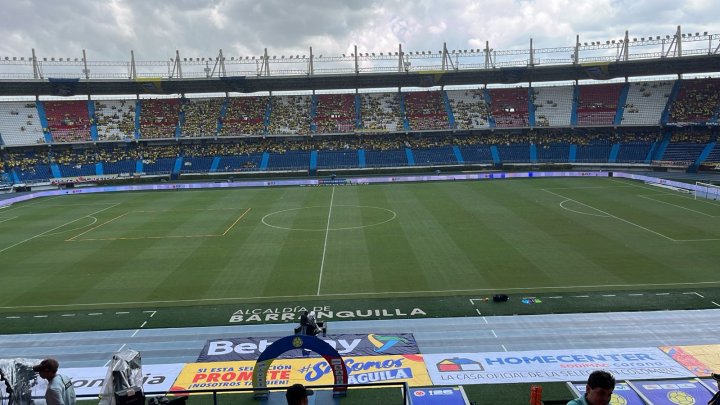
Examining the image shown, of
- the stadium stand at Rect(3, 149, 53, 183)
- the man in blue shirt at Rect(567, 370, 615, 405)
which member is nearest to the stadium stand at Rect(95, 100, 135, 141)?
the stadium stand at Rect(3, 149, 53, 183)

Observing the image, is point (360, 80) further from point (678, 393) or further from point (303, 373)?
point (678, 393)

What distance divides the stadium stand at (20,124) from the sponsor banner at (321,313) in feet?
217

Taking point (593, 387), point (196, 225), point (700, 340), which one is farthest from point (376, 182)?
point (593, 387)

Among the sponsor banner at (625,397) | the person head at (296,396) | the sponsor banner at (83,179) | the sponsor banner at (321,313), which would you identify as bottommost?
the sponsor banner at (321,313)

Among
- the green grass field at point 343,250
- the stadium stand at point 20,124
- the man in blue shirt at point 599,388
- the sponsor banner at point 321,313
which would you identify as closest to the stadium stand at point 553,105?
the green grass field at point 343,250

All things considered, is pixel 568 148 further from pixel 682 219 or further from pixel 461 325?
pixel 461 325

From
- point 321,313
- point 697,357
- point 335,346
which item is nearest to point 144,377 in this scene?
point 335,346

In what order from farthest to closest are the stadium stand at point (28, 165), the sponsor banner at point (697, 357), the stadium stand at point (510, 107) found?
1. the stadium stand at point (510, 107)
2. the stadium stand at point (28, 165)
3. the sponsor banner at point (697, 357)

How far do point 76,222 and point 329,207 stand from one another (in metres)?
21.8

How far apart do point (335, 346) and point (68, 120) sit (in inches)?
2913

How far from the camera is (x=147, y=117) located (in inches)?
3019

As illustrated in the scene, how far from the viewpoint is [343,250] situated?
29594 millimetres

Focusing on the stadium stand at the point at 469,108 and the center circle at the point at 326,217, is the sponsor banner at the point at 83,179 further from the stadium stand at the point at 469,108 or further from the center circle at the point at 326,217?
the stadium stand at the point at 469,108

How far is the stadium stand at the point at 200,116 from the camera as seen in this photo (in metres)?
74.8
